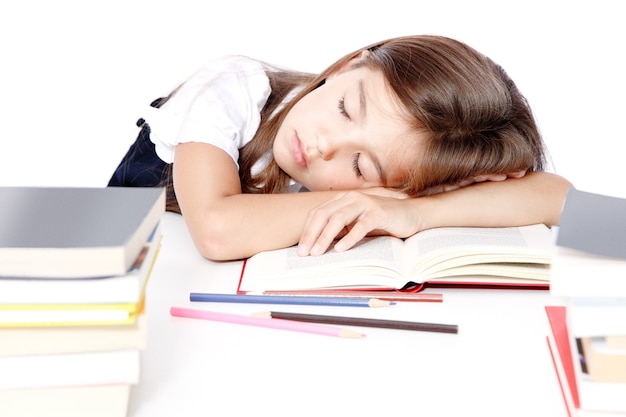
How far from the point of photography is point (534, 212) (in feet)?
4.75

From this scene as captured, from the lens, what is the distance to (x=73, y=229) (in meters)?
0.77

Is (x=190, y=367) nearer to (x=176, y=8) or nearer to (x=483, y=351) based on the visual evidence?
(x=483, y=351)

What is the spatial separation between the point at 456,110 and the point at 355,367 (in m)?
0.66

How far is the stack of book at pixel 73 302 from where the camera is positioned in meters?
0.73

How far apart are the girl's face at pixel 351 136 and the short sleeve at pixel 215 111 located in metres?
0.11

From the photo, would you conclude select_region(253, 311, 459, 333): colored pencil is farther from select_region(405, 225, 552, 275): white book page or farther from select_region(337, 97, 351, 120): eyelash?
select_region(337, 97, 351, 120): eyelash

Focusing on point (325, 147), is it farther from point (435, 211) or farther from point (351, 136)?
point (435, 211)

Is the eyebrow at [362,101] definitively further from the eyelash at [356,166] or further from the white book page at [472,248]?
the white book page at [472,248]

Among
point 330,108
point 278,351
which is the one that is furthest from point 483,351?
point 330,108

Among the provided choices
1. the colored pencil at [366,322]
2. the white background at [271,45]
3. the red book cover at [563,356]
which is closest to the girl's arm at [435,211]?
the colored pencil at [366,322]

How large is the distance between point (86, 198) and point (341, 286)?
44 centimetres

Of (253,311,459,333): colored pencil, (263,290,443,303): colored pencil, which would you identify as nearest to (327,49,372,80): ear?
(263,290,443,303): colored pencil

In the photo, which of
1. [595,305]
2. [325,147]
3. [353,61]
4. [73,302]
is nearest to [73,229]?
[73,302]

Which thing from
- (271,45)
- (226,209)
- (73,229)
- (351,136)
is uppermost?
(73,229)
